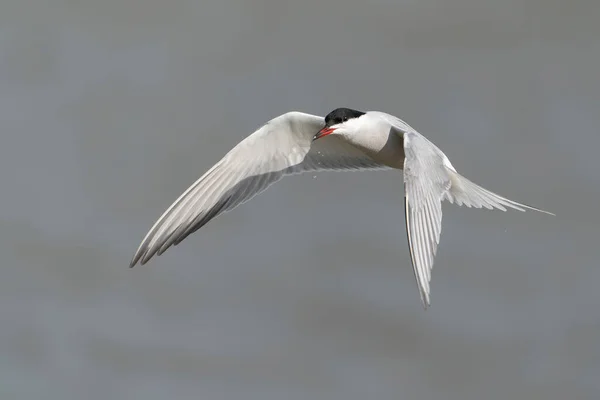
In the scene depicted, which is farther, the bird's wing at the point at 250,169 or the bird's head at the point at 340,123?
the bird's wing at the point at 250,169

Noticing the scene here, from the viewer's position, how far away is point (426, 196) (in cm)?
331

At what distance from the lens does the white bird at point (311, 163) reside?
352cm

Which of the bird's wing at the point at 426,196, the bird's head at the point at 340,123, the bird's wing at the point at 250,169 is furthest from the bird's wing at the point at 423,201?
the bird's wing at the point at 250,169

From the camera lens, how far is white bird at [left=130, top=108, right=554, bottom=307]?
352 centimetres

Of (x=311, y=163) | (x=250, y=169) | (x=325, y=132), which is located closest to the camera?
(x=325, y=132)

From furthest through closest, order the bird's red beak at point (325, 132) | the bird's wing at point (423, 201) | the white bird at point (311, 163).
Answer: the bird's red beak at point (325, 132)
the white bird at point (311, 163)
the bird's wing at point (423, 201)

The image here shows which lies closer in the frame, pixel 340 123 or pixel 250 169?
pixel 340 123

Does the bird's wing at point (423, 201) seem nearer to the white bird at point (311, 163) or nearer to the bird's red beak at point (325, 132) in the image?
the white bird at point (311, 163)

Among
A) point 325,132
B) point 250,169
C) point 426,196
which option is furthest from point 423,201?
point 250,169

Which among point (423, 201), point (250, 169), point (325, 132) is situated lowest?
point (423, 201)

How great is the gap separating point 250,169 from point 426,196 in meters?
1.02

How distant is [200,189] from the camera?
4.01m

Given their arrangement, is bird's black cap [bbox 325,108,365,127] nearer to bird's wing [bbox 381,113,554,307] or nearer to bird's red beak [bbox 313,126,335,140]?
bird's red beak [bbox 313,126,335,140]

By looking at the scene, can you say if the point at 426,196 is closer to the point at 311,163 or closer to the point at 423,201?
the point at 423,201
